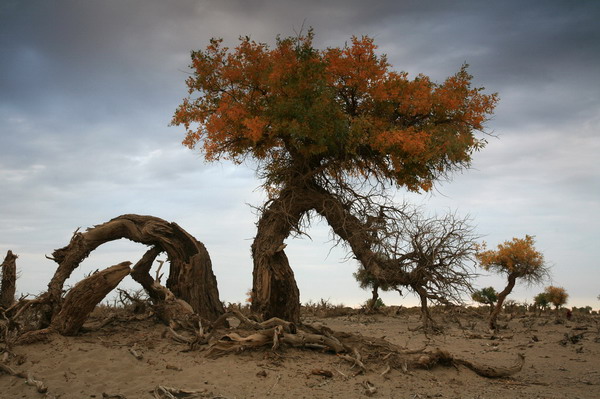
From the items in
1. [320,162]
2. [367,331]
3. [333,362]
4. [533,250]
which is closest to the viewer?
Result: [333,362]

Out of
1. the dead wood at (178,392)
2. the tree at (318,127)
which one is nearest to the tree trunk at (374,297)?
the tree at (318,127)

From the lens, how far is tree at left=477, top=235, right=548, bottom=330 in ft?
72.2

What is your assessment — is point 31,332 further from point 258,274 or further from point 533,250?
point 533,250

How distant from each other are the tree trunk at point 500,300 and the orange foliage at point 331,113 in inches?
287

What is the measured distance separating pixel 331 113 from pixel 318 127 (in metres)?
0.51

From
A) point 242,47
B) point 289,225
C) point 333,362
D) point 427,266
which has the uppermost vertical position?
point 242,47

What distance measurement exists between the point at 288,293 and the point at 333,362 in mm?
3373

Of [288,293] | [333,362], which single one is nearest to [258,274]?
[288,293]

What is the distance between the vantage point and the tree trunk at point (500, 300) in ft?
69.1

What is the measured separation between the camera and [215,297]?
15406 mm

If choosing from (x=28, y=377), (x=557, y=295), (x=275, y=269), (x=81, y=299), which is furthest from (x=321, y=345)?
(x=557, y=295)

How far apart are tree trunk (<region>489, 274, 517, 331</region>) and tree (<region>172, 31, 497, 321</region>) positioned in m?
7.38

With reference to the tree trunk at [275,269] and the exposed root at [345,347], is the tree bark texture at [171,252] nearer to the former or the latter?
the tree trunk at [275,269]

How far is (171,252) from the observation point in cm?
1523
